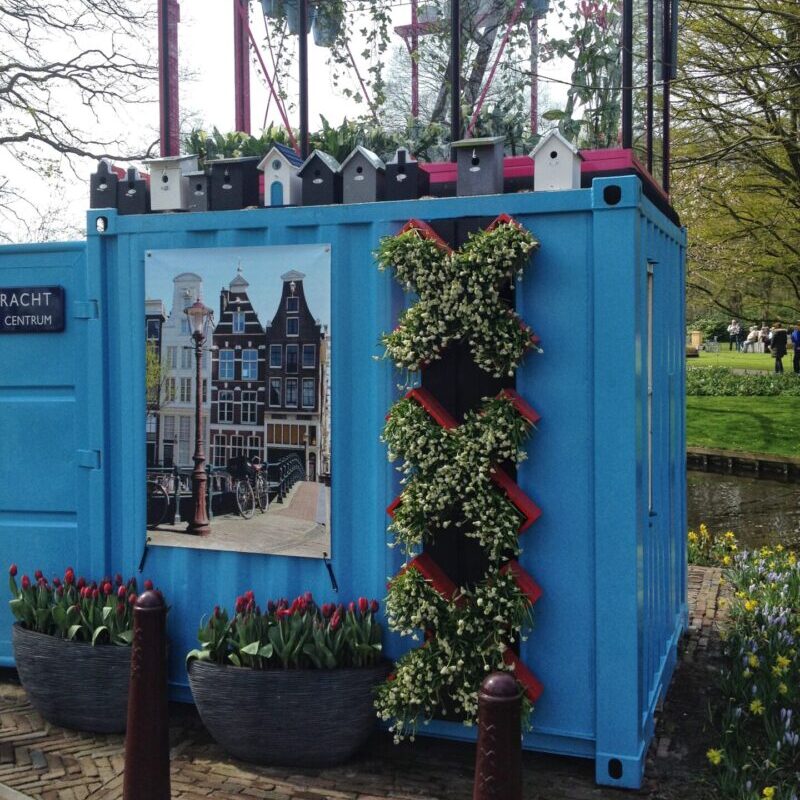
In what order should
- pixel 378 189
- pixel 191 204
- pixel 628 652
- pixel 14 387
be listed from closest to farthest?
pixel 628 652 < pixel 378 189 < pixel 191 204 < pixel 14 387

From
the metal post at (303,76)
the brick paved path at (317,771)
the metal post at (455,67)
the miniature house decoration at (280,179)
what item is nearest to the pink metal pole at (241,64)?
the metal post at (303,76)

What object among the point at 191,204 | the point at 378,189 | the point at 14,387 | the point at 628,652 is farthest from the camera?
the point at 14,387

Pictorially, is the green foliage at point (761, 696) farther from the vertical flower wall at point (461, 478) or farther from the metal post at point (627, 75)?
the metal post at point (627, 75)

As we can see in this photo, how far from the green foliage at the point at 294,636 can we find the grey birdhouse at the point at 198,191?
1960 millimetres

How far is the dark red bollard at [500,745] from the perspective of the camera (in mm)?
2828

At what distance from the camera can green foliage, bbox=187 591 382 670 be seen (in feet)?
14.6

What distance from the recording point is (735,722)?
4762mm

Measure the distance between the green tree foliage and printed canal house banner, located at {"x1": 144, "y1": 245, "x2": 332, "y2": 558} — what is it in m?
6.03

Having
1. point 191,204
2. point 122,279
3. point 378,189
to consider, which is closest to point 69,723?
point 122,279

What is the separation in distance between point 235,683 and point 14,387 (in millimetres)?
2192

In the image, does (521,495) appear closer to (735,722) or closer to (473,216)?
(473,216)

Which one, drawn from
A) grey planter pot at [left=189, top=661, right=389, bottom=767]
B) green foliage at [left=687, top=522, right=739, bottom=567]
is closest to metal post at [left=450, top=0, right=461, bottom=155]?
grey planter pot at [left=189, top=661, right=389, bottom=767]

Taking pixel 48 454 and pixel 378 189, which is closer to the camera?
pixel 378 189

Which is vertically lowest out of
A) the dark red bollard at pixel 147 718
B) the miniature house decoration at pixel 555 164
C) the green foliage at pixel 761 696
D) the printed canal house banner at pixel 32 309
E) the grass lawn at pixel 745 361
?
the green foliage at pixel 761 696
